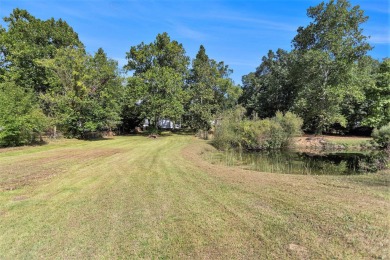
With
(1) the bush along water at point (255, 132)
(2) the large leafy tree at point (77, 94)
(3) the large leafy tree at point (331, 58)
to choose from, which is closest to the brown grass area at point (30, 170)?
(2) the large leafy tree at point (77, 94)

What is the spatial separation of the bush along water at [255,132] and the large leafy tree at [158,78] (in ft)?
33.9

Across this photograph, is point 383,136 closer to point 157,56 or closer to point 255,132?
point 255,132

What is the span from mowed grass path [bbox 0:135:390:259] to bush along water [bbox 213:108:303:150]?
11.0m

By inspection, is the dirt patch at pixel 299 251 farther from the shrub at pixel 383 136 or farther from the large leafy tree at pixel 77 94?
the large leafy tree at pixel 77 94

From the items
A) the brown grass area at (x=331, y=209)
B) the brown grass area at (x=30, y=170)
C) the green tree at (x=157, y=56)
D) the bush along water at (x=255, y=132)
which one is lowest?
the brown grass area at (x=30, y=170)

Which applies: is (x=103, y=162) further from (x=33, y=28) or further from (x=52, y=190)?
(x=33, y=28)

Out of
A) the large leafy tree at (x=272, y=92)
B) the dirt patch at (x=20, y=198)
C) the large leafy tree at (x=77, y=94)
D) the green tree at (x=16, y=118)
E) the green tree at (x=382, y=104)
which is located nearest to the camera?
the dirt patch at (x=20, y=198)

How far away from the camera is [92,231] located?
3.92 meters

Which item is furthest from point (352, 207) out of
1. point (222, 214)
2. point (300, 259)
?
point (222, 214)

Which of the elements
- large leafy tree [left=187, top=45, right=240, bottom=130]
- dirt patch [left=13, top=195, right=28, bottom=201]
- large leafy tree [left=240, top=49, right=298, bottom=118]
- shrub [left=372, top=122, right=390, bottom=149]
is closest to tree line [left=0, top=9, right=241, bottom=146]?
large leafy tree [left=187, top=45, right=240, bottom=130]

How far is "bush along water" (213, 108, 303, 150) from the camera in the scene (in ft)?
59.9

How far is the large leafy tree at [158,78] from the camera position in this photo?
27375 millimetres

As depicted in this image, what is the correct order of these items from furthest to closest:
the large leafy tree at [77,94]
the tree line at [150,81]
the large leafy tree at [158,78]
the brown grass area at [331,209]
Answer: the large leafy tree at [158,78]
the large leafy tree at [77,94]
the tree line at [150,81]
the brown grass area at [331,209]

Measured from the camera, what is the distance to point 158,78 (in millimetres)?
27500
